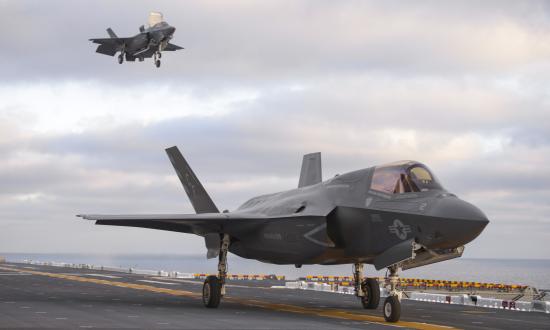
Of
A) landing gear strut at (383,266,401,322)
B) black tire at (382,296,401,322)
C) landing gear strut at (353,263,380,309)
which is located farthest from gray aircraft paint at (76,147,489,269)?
landing gear strut at (353,263,380,309)

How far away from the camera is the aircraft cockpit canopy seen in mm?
20375

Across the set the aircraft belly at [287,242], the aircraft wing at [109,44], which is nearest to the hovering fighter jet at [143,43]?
the aircraft wing at [109,44]

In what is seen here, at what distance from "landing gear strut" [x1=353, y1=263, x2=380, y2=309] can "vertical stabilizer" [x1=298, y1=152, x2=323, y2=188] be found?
5.31 m

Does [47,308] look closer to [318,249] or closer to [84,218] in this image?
[84,218]

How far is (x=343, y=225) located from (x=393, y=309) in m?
3.15

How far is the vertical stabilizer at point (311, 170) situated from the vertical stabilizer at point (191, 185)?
4.08 m

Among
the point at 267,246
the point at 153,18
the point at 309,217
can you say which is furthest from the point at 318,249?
the point at 153,18

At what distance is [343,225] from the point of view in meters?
21.8

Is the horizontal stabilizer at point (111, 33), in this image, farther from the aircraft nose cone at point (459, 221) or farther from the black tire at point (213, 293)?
the aircraft nose cone at point (459, 221)

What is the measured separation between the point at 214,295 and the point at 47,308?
553cm

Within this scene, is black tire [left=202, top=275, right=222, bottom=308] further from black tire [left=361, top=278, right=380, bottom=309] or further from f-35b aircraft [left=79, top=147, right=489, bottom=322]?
black tire [left=361, top=278, right=380, bottom=309]

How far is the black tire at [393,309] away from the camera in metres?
19.8

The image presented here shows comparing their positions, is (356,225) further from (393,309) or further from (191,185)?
(191,185)

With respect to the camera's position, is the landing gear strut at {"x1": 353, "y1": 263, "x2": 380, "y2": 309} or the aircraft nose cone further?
the landing gear strut at {"x1": 353, "y1": 263, "x2": 380, "y2": 309}
